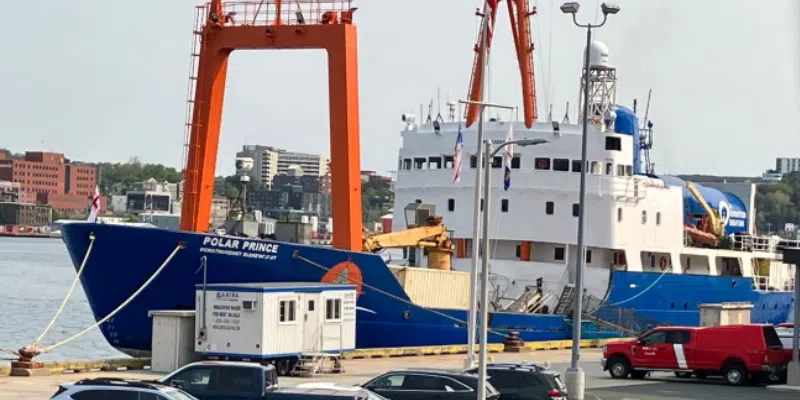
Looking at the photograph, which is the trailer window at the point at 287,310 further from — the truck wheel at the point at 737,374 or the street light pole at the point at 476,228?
the truck wheel at the point at 737,374

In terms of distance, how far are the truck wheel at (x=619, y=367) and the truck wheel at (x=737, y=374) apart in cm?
236

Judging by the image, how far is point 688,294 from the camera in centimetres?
4928

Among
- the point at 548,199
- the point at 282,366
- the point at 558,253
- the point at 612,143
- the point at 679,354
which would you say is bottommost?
the point at 282,366

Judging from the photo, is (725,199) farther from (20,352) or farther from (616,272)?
(20,352)

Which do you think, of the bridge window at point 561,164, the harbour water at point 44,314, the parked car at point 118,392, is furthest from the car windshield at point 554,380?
the harbour water at point 44,314

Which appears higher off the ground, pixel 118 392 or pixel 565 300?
pixel 565 300

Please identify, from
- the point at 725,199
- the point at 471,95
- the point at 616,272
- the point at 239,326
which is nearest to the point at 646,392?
the point at 239,326

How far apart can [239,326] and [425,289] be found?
954 cm

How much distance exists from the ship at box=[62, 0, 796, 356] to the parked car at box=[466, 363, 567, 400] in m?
4.62

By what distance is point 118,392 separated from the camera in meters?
19.6

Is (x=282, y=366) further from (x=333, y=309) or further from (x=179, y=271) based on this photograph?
(x=179, y=271)

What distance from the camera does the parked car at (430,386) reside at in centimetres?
2334

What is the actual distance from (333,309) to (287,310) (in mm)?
1905

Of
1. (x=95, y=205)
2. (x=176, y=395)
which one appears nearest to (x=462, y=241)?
(x=95, y=205)
